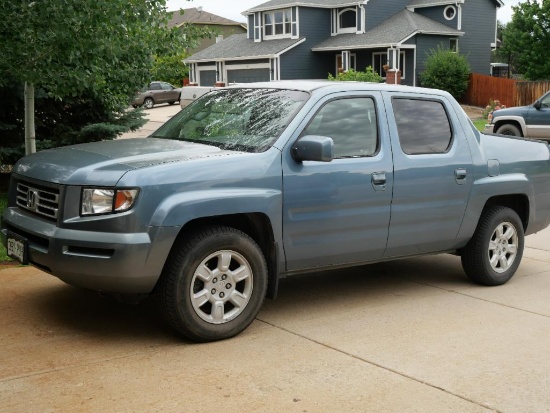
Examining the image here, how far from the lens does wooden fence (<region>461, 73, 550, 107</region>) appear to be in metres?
39.9

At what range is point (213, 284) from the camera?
5.63 meters

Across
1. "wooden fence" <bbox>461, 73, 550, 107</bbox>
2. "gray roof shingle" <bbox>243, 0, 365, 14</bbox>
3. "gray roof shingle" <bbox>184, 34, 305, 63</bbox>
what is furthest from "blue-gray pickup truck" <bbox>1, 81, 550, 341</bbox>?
"gray roof shingle" <bbox>243, 0, 365, 14</bbox>

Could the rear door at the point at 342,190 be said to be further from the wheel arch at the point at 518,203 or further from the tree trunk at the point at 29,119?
the tree trunk at the point at 29,119

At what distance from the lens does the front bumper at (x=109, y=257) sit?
5.26 m

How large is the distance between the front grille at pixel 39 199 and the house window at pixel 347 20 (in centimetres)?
4607

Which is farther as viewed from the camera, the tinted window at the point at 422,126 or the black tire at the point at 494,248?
the black tire at the point at 494,248

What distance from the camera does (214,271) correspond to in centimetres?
561

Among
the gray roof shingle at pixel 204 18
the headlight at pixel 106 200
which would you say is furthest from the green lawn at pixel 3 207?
the gray roof shingle at pixel 204 18

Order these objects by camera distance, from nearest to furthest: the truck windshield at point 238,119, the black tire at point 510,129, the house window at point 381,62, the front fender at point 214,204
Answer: the front fender at point 214,204 < the truck windshield at point 238,119 < the black tire at point 510,129 < the house window at point 381,62

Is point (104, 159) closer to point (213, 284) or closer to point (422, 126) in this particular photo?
point (213, 284)

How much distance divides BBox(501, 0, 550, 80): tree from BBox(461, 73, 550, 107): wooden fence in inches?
350

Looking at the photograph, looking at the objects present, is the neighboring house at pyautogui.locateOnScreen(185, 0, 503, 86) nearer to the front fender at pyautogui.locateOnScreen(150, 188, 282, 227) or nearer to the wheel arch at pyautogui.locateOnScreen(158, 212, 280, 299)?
the wheel arch at pyautogui.locateOnScreen(158, 212, 280, 299)

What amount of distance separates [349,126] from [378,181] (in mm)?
490

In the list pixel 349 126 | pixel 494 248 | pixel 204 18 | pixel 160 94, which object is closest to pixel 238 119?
pixel 349 126
